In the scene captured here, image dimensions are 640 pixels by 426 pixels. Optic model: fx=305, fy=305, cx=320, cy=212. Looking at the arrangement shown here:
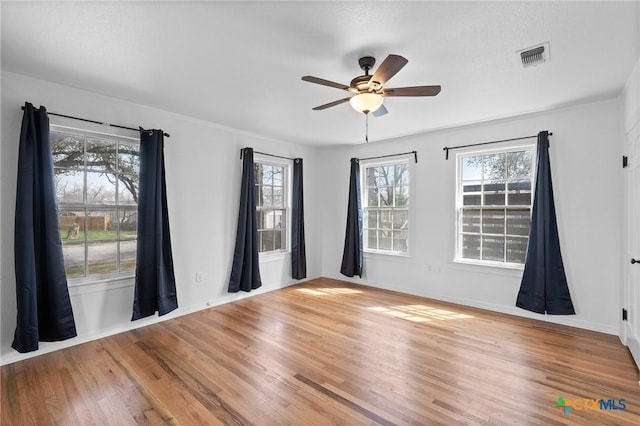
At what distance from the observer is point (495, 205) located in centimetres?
414

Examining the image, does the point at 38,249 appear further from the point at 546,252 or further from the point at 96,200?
the point at 546,252

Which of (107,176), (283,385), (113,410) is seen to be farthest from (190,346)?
(107,176)

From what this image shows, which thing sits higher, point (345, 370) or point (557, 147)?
point (557, 147)

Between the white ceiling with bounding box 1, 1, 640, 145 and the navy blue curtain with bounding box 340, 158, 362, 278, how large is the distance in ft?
6.66

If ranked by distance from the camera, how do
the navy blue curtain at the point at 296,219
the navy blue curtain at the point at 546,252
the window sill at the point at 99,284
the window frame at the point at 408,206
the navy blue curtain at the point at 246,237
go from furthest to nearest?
the navy blue curtain at the point at 296,219, the window frame at the point at 408,206, the navy blue curtain at the point at 246,237, the navy blue curtain at the point at 546,252, the window sill at the point at 99,284

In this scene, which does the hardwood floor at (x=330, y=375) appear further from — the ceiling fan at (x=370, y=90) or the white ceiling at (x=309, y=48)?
the white ceiling at (x=309, y=48)

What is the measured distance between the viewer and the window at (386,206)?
5043mm

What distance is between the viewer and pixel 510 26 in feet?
6.43

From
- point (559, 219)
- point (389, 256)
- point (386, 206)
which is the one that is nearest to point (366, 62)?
point (559, 219)

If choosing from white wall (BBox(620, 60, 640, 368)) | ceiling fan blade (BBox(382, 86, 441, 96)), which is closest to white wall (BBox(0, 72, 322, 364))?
ceiling fan blade (BBox(382, 86, 441, 96))

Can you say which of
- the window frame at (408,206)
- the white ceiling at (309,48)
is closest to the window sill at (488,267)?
the window frame at (408,206)

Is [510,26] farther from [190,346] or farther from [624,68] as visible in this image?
[190,346]

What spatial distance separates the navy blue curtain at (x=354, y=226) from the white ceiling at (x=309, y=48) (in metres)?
2.03

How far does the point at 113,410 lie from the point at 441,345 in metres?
2.76
